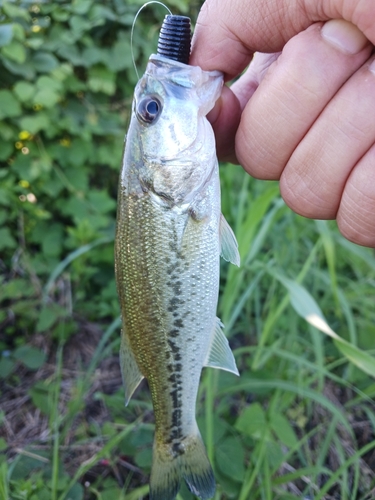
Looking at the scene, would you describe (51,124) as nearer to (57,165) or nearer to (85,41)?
(57,165)

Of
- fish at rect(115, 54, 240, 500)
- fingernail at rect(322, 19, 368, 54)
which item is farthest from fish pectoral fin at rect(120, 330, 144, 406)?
fingernail at rect(322, 19, 368, 54)

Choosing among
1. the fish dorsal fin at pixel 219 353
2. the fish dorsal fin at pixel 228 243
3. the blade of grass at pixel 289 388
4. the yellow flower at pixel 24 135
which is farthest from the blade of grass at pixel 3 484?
the yellow flower at pixel 24 135

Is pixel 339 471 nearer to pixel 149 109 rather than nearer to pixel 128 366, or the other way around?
pixel 128 366

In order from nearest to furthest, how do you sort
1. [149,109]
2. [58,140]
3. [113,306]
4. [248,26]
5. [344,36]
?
[344,36] < [248,26] < [149,109] < [113,306] < [58,140]

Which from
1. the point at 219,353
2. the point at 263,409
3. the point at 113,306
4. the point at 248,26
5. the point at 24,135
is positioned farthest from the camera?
the point at 24,135

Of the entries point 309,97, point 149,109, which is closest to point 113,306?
point 149,109

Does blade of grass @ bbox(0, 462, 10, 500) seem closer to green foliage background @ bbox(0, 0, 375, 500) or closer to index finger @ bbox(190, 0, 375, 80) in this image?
green foliage background @ bbox(0, 0, 375, 500)

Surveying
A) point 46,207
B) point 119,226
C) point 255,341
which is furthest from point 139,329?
point 46,207
